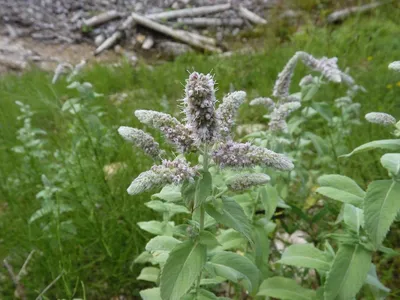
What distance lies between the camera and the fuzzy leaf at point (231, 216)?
1438 millimetres

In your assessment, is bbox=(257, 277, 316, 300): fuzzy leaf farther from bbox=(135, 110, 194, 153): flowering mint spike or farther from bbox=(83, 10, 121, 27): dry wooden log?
bbox=(83, 10, 121, 27): dry wooden log

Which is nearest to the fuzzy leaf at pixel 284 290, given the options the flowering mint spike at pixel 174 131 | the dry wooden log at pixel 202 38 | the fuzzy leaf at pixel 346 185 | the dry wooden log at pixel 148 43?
the fuzzy leaf at pixel 346 185

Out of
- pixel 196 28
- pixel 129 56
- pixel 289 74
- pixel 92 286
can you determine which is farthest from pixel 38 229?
pixel 196 28

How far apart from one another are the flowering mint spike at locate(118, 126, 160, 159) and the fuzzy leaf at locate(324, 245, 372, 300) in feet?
2.79

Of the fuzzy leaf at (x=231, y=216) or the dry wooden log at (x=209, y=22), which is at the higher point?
the fuzzy leaf at (x=231, y=216)

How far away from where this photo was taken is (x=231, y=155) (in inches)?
54.7

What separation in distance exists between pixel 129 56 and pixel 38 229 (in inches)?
328

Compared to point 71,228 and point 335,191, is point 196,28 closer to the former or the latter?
point 71,228

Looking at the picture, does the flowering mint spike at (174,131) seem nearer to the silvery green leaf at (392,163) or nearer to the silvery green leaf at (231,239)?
the silvery green leaf at (392,163)

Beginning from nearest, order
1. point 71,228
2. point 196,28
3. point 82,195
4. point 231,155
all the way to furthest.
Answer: point 231,155 < point 71,228 < point 82,195 < point 196,28

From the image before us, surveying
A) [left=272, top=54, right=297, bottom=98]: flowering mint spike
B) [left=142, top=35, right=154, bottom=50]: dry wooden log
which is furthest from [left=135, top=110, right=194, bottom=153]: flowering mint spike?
[left=142, top=35, right=154, bottom=50]: dry wooden log

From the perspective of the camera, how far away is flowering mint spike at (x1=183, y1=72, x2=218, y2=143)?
125cm

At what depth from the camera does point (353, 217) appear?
1.85m

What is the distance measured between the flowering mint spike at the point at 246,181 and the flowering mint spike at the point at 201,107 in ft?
0.74
